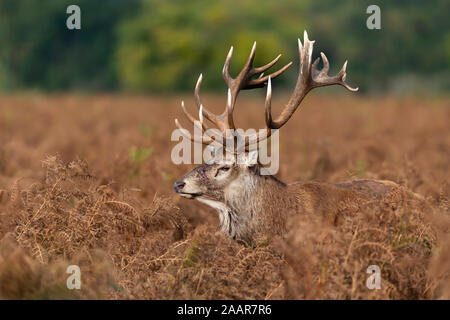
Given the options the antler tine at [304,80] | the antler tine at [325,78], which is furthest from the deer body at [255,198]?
the antler tine at [325,78]

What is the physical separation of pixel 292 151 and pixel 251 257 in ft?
29.3

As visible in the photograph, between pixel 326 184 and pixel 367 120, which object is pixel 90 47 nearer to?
pixel 367 120

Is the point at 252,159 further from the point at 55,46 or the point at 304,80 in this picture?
the point at 55,46

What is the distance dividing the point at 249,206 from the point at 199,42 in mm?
57835

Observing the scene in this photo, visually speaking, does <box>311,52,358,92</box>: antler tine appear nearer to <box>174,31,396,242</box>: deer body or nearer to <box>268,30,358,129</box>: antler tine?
<box>268,30,358,129</box>: antler tine

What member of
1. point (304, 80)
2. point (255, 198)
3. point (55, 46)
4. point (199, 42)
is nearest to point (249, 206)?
point (255, 198)

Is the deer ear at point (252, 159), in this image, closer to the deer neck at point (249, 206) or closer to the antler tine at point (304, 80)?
the deer neck at point (249, 206)

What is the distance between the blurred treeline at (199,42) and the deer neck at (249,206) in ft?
163

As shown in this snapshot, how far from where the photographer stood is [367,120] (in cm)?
2153

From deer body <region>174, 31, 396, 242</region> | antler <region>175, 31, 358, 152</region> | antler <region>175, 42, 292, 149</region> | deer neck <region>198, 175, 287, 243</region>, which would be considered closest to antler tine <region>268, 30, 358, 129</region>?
antler <region>175, 31, 358, 152</region>

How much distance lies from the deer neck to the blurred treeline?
49822 millimetres

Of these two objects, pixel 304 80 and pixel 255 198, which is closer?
pixel 255 198

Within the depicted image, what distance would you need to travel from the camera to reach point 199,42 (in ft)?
205

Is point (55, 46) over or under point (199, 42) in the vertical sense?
over
